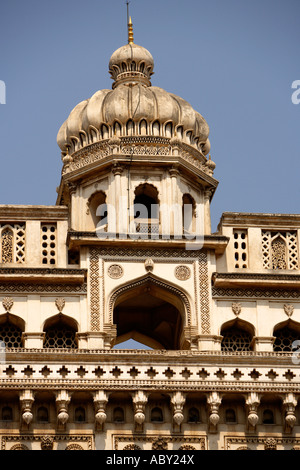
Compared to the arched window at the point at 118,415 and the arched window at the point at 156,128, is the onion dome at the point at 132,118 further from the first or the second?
the arched window at the point at 118,415

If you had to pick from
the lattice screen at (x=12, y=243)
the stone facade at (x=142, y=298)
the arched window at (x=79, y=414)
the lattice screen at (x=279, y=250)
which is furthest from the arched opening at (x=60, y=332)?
the lattice screen at (x=279, y=250)

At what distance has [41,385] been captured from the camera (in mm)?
28391

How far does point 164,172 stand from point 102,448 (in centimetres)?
520

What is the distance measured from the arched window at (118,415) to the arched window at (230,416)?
5.02 ft

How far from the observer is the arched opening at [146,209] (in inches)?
1217

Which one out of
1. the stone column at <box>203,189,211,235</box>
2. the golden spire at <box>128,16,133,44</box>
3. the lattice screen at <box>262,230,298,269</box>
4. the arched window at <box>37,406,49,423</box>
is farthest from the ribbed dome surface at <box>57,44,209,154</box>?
the arched window at <box>37,406,49,423</box>

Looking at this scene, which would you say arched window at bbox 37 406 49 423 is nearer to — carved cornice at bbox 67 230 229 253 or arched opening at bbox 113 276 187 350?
arched opening at bbox 113 276 187 350

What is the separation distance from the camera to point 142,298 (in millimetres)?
31391

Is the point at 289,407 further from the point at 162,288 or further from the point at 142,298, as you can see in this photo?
the point at 142,298

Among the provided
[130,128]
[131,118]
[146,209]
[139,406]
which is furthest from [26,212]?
[139,406]

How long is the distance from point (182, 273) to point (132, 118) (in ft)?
9.52

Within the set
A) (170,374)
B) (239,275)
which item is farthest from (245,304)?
(170,374)

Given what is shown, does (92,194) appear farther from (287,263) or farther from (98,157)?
(287,263)
